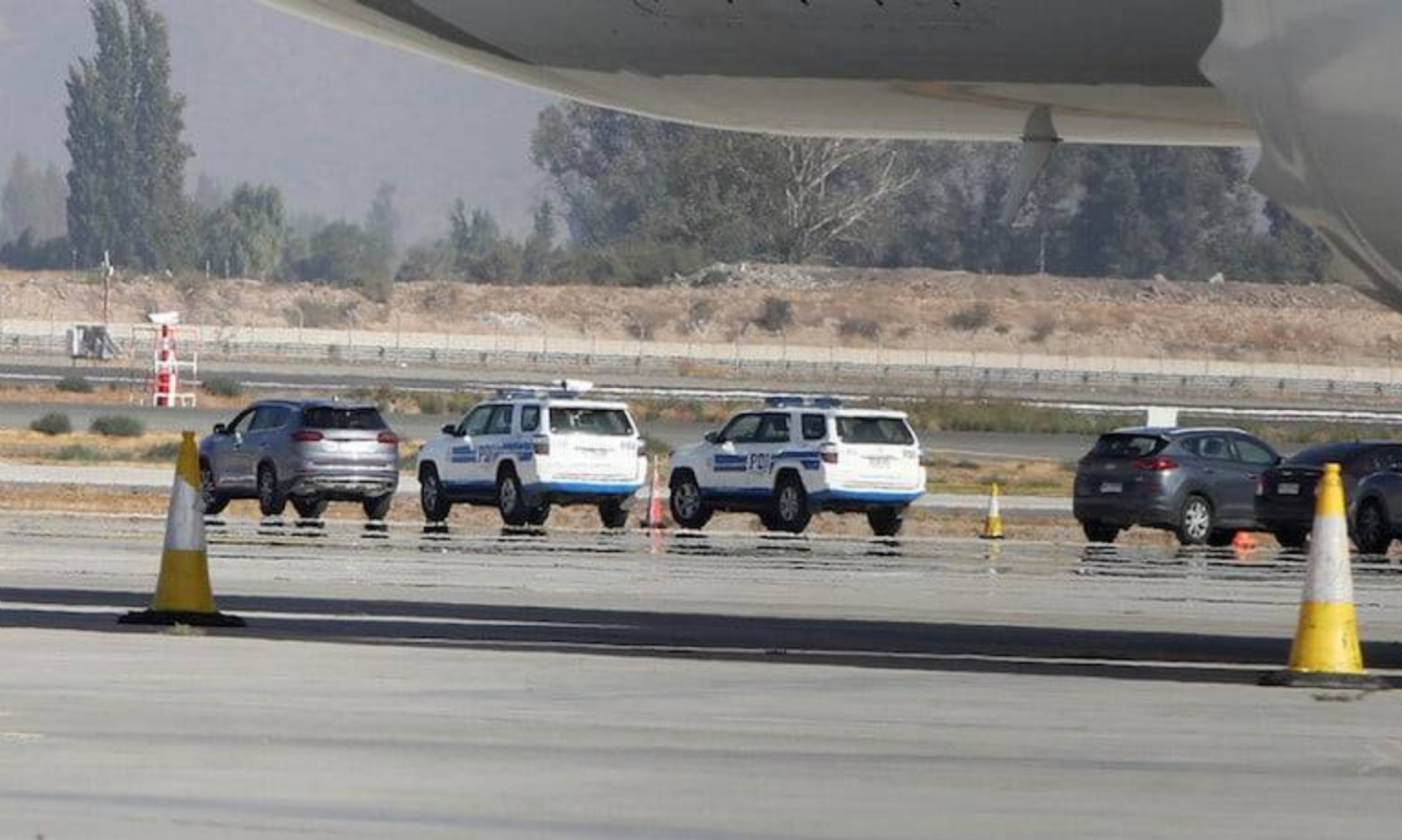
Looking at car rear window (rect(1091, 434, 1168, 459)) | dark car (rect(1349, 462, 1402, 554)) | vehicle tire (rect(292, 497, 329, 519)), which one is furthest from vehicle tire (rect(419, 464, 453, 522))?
dark car (rect(1349, 462, 1402, 554))

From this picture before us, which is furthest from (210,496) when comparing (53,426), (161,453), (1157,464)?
(53,426)

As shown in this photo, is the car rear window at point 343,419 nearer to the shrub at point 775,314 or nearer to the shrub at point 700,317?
the shrub at point 775,314

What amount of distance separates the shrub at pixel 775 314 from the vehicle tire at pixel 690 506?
255ft

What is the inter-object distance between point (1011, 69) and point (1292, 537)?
931 inches

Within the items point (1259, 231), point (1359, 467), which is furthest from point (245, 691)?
point (1259, 231)

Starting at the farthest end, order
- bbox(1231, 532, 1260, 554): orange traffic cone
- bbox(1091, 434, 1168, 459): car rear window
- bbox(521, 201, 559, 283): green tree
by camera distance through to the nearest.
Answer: bbox(521, 201, 559, 283): green tree, bbox(1091, 434, 1168, 459): car rear window, bbox(1231, 532, 1260, 554): orange traffic cone

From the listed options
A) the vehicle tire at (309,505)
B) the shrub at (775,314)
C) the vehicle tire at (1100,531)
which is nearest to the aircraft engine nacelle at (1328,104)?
the vehicle tire at (1100,531)

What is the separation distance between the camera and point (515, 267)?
14462cm

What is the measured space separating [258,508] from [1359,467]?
14.4 meters

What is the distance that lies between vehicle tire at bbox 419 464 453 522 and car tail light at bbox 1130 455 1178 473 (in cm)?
863

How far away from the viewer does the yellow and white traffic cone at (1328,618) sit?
1523 centimetres

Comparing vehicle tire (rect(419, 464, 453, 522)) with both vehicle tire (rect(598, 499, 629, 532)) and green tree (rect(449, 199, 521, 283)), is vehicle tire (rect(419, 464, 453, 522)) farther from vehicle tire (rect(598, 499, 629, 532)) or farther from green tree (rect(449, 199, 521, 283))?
green tree (rect(449, 199, 521, 283))

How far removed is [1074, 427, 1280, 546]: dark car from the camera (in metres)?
38.4

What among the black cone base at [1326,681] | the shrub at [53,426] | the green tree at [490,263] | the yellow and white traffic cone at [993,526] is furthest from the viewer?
the green tree at [490,263]
